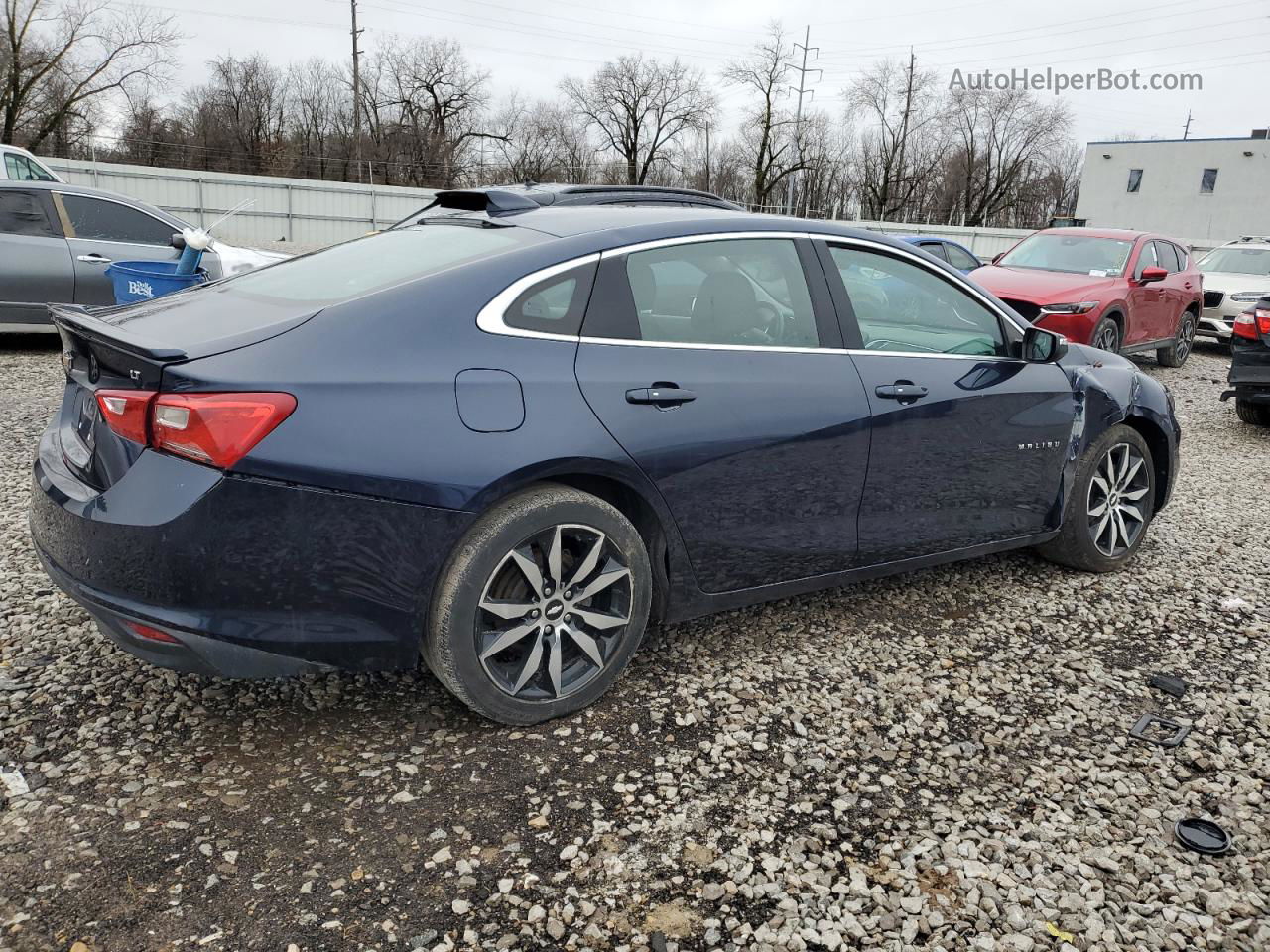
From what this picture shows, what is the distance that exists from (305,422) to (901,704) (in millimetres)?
2227

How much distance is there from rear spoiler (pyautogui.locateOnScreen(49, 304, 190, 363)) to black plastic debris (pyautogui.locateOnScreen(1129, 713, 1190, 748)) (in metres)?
3.24

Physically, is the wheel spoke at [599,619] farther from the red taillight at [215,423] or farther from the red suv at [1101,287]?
the red suv at [1101,287]

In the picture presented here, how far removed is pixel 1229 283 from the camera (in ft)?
51.0

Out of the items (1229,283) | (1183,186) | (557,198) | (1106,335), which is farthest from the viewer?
(1183,186)

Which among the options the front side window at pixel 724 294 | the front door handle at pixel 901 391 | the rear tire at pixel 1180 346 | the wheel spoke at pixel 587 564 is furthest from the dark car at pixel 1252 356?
the wheel spoke at pixel 587 564

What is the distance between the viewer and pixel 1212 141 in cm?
5375

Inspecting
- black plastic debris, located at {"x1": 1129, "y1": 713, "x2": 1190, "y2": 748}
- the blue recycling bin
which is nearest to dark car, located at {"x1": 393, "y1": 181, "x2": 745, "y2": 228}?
black plastic debris, located at {"x1": 1129, "y1": 713, "x2": 1190, "y2": 748}

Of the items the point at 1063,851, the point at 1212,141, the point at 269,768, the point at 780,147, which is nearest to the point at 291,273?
the point at 269,768

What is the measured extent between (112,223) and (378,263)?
25.0 feet

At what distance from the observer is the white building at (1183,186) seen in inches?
2074

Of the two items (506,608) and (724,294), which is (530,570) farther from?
(724,294)

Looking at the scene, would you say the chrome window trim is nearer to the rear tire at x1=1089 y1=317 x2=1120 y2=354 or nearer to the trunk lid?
the trunk lid

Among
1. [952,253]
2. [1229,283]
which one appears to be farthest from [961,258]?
[1229,283]

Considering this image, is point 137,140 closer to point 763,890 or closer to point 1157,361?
point 1157,361
